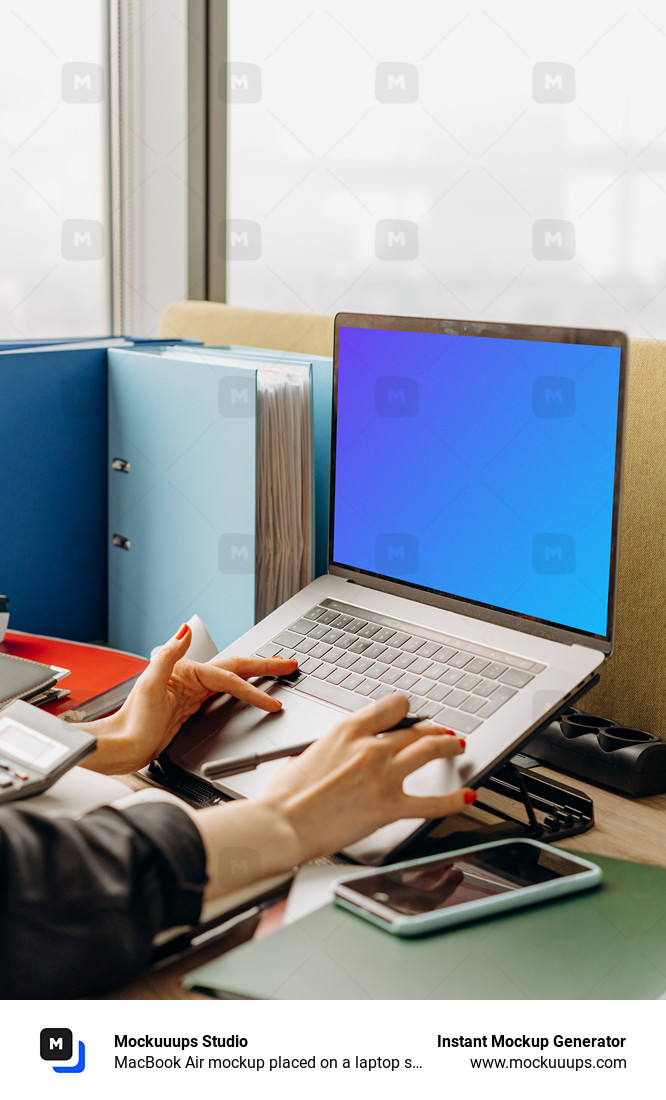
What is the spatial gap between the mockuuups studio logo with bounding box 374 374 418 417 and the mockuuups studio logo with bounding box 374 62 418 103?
3.19ft

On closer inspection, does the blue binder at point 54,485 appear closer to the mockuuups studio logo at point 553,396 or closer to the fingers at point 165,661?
the fingers at point 165,661

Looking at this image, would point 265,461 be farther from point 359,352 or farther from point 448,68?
point 448,68

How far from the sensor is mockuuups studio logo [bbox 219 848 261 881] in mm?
715

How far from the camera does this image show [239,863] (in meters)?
0.72

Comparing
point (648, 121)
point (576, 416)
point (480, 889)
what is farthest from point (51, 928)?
point (648, 121)

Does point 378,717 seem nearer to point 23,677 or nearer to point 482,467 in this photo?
point 482,467

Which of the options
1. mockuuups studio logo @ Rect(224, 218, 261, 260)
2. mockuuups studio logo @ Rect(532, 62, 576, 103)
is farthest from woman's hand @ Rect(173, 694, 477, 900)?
mockuuups studio logo @ Rect(224, 218, 261, 260)

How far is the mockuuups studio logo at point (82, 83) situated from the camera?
6.76 feet

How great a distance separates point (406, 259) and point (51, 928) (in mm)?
1470

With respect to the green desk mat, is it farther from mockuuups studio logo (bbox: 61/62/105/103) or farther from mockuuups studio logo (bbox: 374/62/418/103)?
mockuuups studio logo (bbox: 61/62/105/103)

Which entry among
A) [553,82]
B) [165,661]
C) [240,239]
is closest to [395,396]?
[165,661]

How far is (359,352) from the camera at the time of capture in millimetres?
1077
